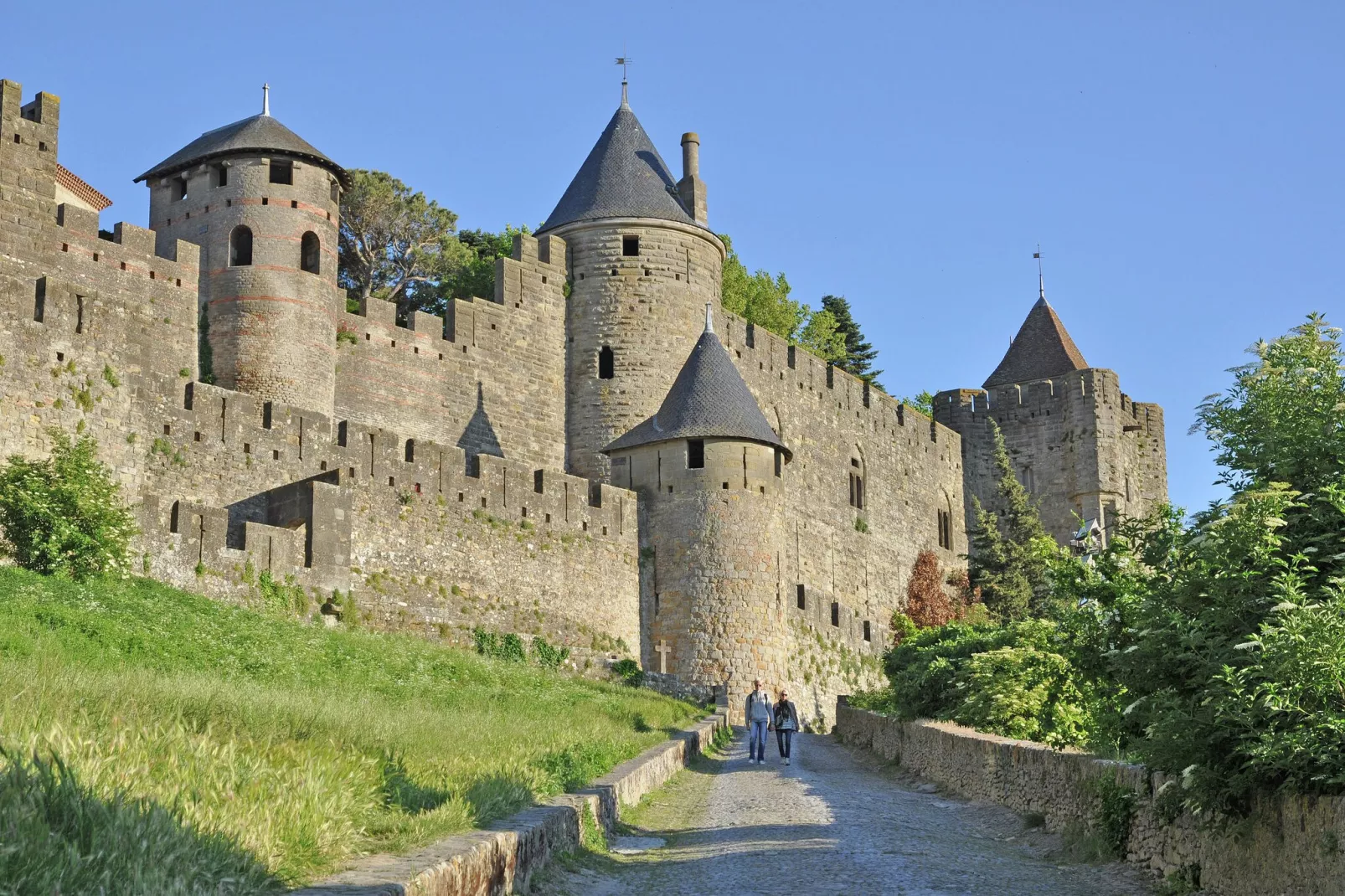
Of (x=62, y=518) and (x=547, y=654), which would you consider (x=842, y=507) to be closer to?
(x=547, y=654)

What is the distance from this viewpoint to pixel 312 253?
2962cm

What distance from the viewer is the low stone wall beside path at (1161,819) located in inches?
300

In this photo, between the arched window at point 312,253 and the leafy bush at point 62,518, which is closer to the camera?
the leafy bush at point 62,518

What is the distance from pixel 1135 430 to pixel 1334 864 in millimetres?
42699

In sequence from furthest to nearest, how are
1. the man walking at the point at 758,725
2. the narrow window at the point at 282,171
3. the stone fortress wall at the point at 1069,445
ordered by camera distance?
the stone fortress wall at the point at 1069,445 < the narrow window at the point at 282,171 < the man walking at the point at 758,725

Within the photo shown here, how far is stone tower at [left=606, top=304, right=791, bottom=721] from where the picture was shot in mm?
30172

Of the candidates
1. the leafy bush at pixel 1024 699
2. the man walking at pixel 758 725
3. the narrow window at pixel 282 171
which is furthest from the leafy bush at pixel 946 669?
the narrow window at pixel 282 171

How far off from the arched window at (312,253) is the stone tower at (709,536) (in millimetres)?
6511

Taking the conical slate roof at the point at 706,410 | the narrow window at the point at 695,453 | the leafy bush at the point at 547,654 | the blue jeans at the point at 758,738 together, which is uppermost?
the conical slate roof at the point at 706,410

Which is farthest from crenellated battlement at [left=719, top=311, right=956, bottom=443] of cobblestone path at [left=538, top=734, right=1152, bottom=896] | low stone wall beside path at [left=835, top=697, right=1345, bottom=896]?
cobblestone path at [left=538, top=734, right=1152, bottom=896]

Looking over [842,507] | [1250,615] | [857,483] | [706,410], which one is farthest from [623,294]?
[1250,615]

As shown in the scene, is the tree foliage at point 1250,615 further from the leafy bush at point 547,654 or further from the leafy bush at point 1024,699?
the leafy bush at point 547,654

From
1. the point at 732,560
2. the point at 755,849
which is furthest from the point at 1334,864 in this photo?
the point at 732,560

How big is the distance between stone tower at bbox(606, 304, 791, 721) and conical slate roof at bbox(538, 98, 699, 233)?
Answer: 481cm
